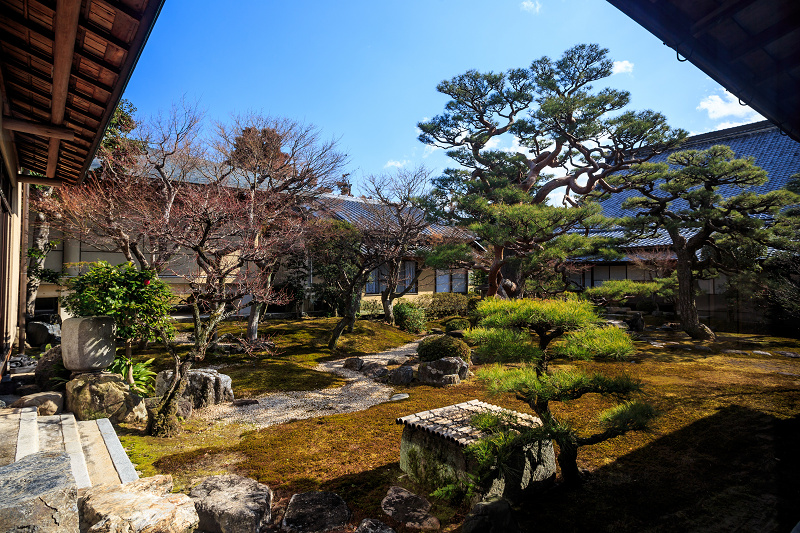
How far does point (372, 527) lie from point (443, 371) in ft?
16.5

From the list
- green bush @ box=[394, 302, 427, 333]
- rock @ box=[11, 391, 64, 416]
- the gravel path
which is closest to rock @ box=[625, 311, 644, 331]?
green bush @ box=[394, 302, 427, 333]

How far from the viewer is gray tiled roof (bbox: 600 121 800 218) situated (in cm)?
1767

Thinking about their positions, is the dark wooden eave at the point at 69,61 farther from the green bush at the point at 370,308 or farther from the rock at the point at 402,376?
the green bush at the point at 370,308

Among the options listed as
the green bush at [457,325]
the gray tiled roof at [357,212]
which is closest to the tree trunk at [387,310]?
the green bush at [457,325]

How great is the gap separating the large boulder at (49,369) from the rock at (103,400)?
88cm

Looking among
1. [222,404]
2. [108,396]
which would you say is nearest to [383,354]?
Answer: [222,404]

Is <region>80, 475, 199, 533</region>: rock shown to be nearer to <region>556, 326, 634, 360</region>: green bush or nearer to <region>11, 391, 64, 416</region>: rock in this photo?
<region>11, 391, 64, 416</region>: rock

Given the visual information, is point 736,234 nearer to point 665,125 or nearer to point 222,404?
point 665,125

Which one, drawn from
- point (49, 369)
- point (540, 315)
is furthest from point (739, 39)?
point (49, 369)

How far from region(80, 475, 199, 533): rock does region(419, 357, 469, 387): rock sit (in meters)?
5.79

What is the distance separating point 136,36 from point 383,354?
9271mm

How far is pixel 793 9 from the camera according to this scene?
198 cm

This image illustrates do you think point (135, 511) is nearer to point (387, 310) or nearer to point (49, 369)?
point (49, 369)

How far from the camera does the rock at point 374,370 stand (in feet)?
30.2
